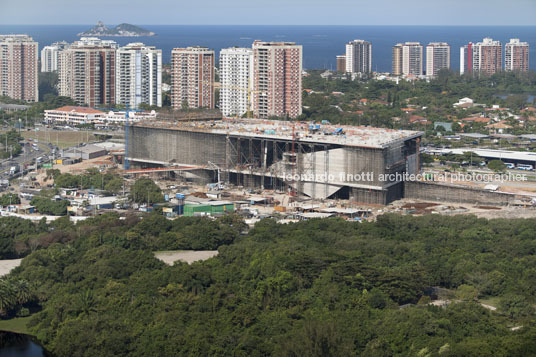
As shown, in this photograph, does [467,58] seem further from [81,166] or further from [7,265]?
[7,265]

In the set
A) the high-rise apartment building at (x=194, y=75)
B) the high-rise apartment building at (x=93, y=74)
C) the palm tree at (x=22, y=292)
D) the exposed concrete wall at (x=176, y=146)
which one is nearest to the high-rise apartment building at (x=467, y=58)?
the high-rise apartment building at (x=194, y=75)

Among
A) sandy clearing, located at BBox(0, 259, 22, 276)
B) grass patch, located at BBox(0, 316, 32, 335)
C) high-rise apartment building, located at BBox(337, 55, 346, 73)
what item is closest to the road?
sandy clearing, located at BBox(0, 259, 22, 276)

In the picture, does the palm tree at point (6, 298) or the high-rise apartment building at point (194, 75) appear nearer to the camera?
the palm tree at point (6, 298)

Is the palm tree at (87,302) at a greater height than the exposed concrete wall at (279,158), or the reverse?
the exposed concrete wall at (279,158)

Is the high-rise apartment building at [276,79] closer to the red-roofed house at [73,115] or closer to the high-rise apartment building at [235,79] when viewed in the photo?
the high-rise apartment building at [235,79]

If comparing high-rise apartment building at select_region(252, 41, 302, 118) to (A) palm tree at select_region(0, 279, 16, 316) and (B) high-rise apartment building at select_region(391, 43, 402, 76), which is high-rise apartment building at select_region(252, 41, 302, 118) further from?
(B) high-rise apartment building at select_region(391, 43, 402, 76)

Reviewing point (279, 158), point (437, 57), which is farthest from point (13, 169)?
point (437, 57)
